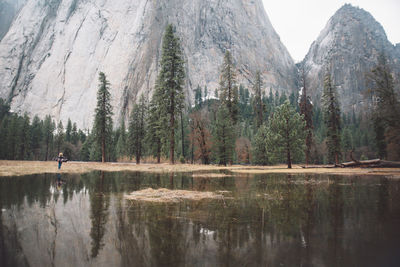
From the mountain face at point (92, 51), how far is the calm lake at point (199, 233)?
9566cm

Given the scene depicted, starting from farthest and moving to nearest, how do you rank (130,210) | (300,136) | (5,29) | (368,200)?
(5,29), (300,136), (368,200), (130,210)

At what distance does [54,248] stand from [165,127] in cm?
2713

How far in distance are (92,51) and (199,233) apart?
12205 centimetres

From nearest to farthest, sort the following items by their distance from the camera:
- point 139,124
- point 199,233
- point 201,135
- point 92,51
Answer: point 199,233
point 201,135
point 139,124
point 92,51

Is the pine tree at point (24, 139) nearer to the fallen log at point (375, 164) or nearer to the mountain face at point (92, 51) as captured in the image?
the mountain face at point (92, 51)

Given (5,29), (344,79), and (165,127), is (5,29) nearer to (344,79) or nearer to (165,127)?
(165,127)

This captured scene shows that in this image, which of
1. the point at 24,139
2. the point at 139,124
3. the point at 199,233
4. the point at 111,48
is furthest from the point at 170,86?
the point at 111,48

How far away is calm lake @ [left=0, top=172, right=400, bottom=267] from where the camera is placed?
146 inches

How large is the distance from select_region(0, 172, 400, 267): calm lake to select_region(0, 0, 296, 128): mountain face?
314 feet

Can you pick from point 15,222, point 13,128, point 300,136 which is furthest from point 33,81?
point 15,222

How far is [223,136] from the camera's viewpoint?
35.8m

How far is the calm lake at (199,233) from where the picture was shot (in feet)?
12.2

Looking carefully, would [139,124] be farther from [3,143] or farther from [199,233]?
[3,143]

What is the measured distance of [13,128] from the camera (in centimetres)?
7256
